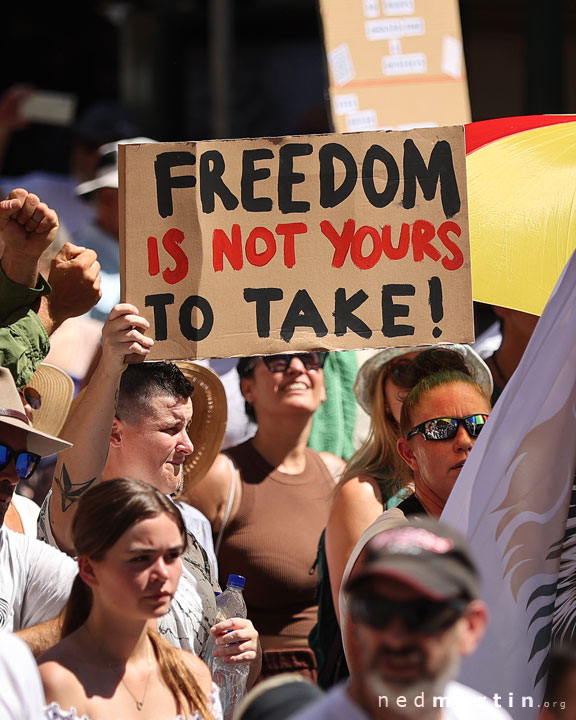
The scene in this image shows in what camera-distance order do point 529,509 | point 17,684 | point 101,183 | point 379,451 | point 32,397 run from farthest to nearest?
point 101,183, point 379,451, point 32,397, point 529,509, point 17,684

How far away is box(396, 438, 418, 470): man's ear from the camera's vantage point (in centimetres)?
354

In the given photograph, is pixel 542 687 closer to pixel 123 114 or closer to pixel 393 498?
pixel 393 498

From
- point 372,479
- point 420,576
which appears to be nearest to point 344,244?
point 372,479

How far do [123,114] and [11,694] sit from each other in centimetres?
506

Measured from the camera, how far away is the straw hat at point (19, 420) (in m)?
2.96

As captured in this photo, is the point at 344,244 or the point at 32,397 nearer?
the point at 344,244

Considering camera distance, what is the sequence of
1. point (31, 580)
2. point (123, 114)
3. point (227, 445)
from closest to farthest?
point (31, 580), point (227, 445), point (123, 114)

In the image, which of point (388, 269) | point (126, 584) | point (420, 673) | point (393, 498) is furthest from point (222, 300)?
point (420, 673)

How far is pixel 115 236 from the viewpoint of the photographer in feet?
19.8

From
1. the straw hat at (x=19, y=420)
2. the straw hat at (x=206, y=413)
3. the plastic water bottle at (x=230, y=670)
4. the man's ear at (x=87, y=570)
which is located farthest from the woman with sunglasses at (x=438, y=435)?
the man's ear at (x=87, y=570)

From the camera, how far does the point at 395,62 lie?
19.0ft

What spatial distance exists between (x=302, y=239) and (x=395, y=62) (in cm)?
240

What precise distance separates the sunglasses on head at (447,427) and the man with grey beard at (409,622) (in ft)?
5.01

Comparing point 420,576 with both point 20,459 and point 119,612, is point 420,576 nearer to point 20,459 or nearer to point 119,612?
point 119,612
